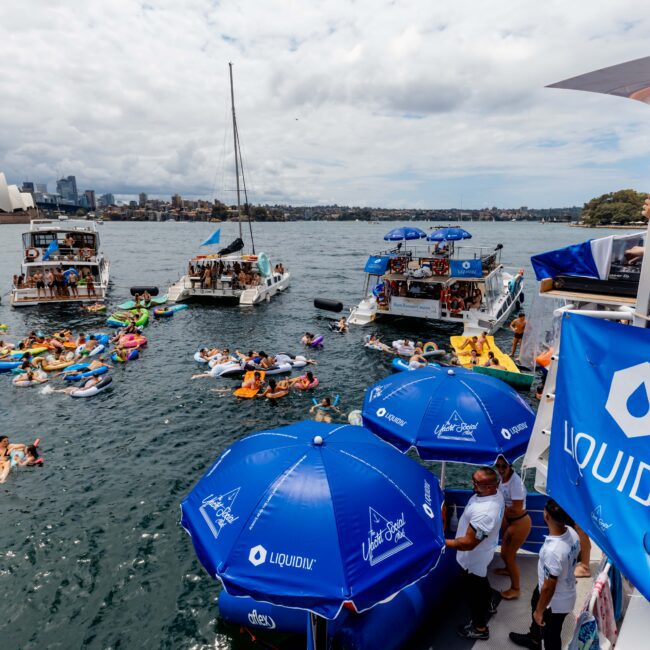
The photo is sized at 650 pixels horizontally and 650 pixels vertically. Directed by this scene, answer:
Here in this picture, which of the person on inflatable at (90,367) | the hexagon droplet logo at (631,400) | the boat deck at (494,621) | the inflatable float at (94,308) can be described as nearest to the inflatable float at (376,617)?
the boat deck at (494,621)

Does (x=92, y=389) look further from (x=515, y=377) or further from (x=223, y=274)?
(x=223, y=274)

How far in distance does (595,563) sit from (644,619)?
3.83m

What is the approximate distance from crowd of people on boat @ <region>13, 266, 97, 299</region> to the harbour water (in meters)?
6.42

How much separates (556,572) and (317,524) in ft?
8.73

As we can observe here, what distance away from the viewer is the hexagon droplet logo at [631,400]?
3320 millimetres

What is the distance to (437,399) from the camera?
7.32 metres

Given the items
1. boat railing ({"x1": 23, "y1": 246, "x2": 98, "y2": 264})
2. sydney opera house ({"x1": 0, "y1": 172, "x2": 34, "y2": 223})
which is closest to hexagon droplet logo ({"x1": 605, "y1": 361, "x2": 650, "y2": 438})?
boat railing ({"x1": 23, "y1": 246, "x2": 98, "y2": 264})

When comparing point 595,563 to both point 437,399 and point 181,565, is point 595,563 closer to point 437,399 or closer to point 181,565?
point 437,399

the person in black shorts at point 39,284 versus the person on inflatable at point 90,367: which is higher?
the person in black shorts at point 39,284

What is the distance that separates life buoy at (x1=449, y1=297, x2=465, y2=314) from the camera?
2647 centimetres

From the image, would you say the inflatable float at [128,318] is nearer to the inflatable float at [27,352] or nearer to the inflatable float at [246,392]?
the inflatable float at [27,352]

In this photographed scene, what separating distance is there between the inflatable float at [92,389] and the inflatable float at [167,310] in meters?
12.2

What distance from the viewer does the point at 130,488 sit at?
11977 millimetres

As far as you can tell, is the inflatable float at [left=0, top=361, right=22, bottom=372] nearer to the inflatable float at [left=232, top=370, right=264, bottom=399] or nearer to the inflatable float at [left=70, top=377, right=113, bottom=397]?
the inflatable float at [left=70, top=377, right=113, bottom=397]
